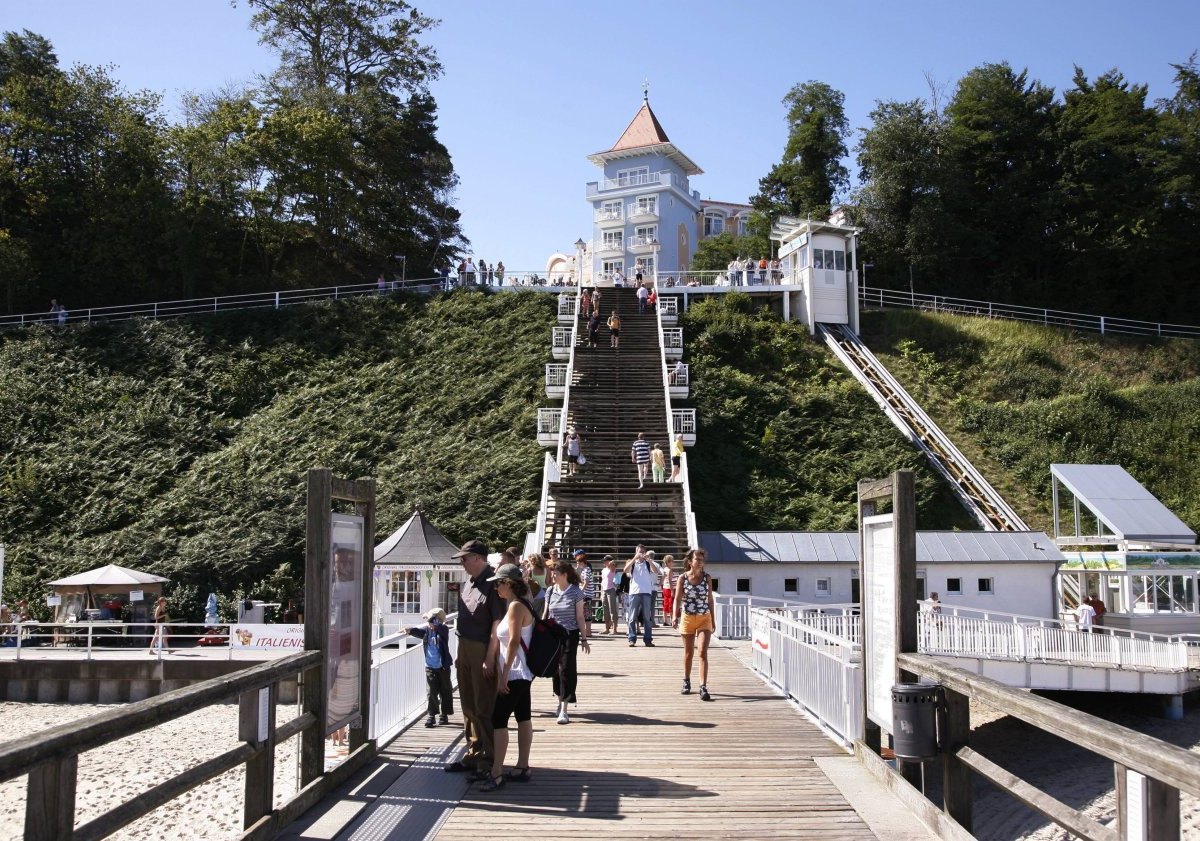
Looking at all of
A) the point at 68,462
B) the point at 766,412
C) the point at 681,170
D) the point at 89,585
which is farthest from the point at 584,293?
the point at 681,170

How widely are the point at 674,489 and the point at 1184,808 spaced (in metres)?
15.5

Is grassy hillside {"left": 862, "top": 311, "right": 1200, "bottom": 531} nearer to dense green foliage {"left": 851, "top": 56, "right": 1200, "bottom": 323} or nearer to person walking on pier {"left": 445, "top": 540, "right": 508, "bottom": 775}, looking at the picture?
dense green foliage {"left": 851, "top": 56, "right": 1200, "bottom": 323}

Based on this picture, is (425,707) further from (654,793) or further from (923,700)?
(923,700)

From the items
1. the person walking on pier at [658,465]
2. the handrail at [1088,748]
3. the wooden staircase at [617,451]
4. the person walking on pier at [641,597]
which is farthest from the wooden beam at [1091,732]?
the person walking on pier at [658,465]

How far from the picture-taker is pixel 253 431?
36344mm

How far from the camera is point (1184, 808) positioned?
15.3 meters

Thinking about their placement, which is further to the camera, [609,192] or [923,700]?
[609,192]

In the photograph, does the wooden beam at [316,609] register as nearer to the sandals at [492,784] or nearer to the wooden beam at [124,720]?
Result: the wooden beam at [124,720]

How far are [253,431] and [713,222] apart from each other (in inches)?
2481

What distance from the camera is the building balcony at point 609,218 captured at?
67.9m

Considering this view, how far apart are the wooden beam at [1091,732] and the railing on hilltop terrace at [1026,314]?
43130 millimetres

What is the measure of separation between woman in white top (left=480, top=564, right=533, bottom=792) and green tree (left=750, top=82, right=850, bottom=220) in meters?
58.9

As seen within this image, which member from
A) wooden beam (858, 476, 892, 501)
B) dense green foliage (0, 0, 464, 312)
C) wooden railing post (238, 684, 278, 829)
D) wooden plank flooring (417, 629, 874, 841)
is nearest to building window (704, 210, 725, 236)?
dense green foliage (0, 0, 464, 312)

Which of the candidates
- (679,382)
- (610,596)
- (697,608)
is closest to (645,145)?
(679,382)
